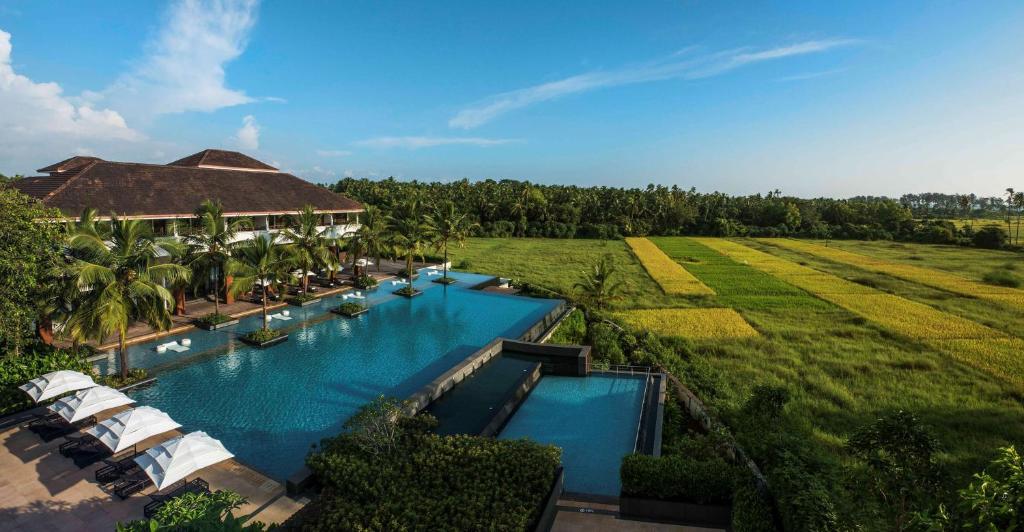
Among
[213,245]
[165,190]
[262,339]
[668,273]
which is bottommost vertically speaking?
[262,339]

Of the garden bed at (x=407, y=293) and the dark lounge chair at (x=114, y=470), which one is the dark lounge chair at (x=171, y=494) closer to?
the dark lounge chair at (x=114, y=470)

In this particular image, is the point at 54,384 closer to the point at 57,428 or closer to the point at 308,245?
the point at 57,428

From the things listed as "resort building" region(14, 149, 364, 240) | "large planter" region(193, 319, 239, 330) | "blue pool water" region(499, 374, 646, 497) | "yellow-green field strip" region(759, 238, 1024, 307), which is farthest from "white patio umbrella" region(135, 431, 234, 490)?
"yellow-green field strip" region(759, 238, 1024, 307)

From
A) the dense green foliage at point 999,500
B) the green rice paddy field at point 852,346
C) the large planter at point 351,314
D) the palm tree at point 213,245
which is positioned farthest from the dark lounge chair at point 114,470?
the green rice paddy field at point 852,346

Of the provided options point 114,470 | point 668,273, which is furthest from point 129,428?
point 668,273

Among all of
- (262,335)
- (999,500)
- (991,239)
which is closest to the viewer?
(999,500)

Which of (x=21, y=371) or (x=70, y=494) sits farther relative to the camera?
(x=21, y=371)
